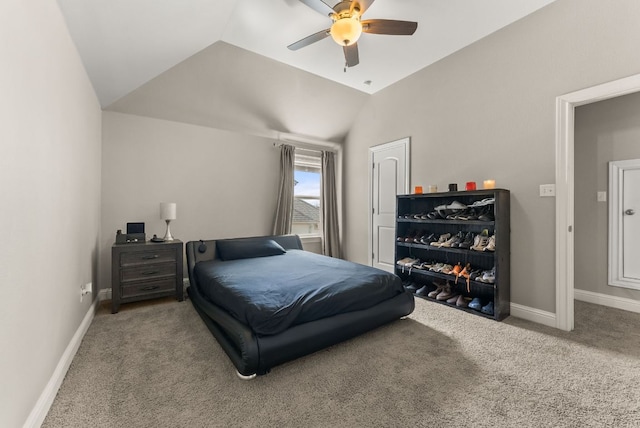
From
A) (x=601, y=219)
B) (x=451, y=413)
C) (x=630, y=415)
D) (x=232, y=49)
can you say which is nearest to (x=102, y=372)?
(x=451, y=413)

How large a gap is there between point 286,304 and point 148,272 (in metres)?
2.03

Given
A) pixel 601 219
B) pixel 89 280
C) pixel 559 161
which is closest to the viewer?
pixel 559 161

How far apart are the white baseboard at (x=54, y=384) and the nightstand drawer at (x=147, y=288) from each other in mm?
555

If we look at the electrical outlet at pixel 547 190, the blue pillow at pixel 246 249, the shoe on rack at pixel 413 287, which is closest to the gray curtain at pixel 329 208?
the blue pillow at pixel 246 249

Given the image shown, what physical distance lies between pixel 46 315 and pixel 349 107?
435 centimetres

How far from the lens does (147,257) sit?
9.96ft

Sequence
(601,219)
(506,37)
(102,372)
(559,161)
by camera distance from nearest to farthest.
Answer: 1. (102,372)
2. (559,161)
3. (506,37)
4. (601,219)

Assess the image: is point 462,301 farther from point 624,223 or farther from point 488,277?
point 624,223

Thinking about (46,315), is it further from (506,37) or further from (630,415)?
(506,37)

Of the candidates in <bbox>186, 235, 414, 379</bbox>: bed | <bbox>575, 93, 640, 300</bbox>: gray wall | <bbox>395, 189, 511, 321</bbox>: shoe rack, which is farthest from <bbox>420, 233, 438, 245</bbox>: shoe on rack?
<bbox>575, 93, 640, 300</bbox>: gray wall

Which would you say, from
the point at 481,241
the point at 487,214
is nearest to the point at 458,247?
the point at 481,241

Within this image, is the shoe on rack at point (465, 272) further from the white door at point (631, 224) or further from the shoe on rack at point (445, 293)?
the white door at point (631, 224)

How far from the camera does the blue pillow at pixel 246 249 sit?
3406 mm

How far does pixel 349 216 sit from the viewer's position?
5023 mm
